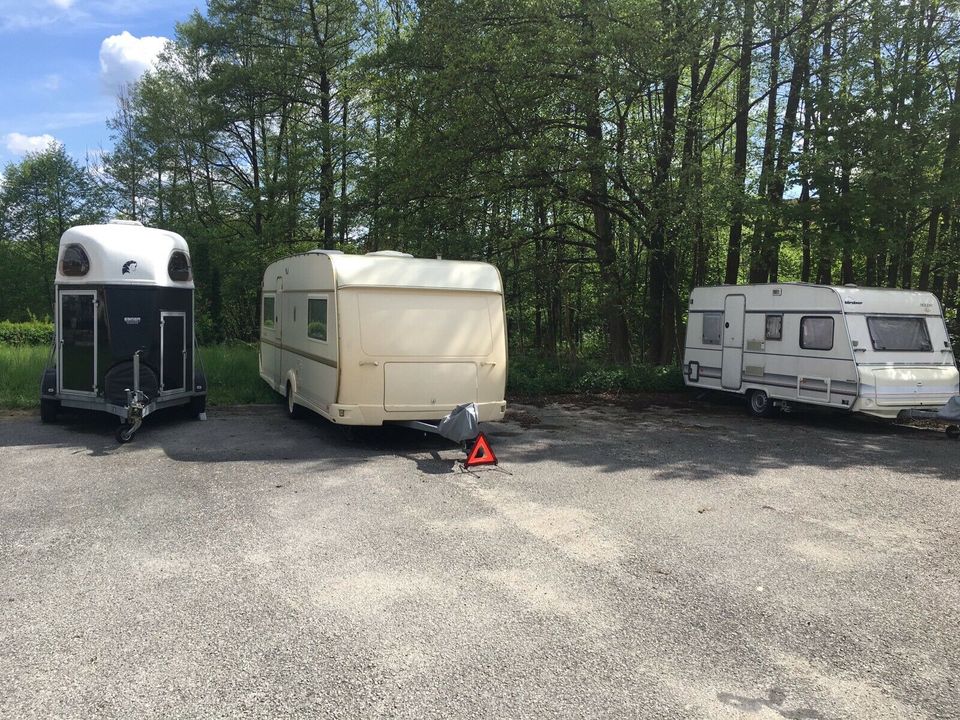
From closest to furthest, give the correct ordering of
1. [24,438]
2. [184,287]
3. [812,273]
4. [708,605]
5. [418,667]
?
[418,667], [708,605], [24,438], [184,287], [812,273]

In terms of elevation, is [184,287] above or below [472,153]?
below

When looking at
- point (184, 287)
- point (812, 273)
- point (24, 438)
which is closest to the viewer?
point (24, 438)

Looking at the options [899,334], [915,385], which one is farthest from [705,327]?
[915,385]

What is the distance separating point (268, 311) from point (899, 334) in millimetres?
11334

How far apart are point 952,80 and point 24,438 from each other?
17.6 m

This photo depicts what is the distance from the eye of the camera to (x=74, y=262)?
1001 cm

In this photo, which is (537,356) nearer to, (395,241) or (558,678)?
(395,241)

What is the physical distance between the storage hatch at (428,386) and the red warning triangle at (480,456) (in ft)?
3.09

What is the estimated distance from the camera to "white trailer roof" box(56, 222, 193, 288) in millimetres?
9852

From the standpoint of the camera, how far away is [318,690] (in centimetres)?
346

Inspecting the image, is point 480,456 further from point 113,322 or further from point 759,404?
point 759,404

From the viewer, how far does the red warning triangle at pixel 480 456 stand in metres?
8.39

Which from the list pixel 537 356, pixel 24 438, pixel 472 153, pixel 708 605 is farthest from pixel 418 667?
pixel 537 356

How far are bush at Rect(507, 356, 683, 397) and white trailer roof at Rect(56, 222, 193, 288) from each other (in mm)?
7698
